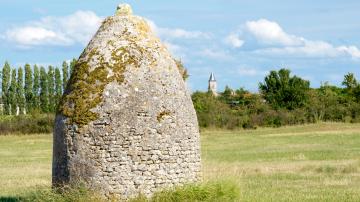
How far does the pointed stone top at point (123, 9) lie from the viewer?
16016 mm

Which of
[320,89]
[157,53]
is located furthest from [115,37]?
[320,89]

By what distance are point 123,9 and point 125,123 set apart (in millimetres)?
2945

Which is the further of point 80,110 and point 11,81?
point 11,81

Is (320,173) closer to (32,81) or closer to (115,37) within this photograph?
(115,37)

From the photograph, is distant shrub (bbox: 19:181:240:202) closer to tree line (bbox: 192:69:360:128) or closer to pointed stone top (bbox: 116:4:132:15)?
pointed stone top (bbox: 116:4:132:15)

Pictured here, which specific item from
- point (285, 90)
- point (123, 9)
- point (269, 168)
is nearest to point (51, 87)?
point (285, 90)

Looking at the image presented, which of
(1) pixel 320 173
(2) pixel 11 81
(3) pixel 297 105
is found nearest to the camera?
(1) pixel 320 173

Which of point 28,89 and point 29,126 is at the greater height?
point 28,89

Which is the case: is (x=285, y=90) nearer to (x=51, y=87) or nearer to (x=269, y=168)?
(x=51, y=87)

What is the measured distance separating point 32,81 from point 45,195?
92.6 metres

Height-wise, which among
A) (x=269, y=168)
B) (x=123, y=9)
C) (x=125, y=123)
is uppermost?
(x=123, y=9)

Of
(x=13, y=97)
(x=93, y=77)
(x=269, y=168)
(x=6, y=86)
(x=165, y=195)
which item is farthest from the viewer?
(x=6, y=86)

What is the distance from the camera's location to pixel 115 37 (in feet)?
50.5

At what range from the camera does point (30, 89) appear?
104m
